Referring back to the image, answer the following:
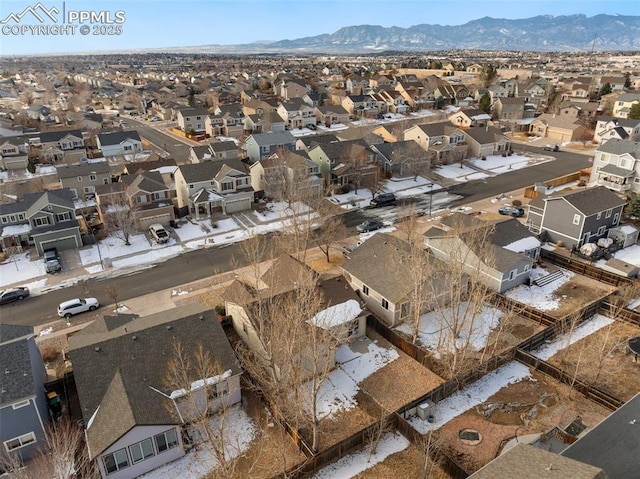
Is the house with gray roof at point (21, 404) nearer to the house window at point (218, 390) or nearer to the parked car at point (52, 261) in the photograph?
the house window at point (218, 390)

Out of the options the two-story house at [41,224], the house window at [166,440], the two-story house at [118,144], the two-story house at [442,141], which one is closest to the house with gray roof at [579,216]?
the two-story house at [442,141]

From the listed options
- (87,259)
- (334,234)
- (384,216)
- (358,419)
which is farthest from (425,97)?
(358,419)

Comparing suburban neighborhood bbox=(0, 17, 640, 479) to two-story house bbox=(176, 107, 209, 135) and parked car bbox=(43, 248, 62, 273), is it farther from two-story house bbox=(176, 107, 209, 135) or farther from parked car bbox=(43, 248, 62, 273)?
two-story house bbox=(176, 107, 209, 135)

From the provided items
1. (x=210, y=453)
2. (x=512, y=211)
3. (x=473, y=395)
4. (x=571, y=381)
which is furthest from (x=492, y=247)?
(x=210, y=453)

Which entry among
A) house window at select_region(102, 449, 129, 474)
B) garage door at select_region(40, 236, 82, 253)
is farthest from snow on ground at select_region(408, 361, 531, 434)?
garage door at select_region(40, 236, 82, 253)

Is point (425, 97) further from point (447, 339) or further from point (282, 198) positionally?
point (447, 339)

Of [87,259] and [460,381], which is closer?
[460,381]
